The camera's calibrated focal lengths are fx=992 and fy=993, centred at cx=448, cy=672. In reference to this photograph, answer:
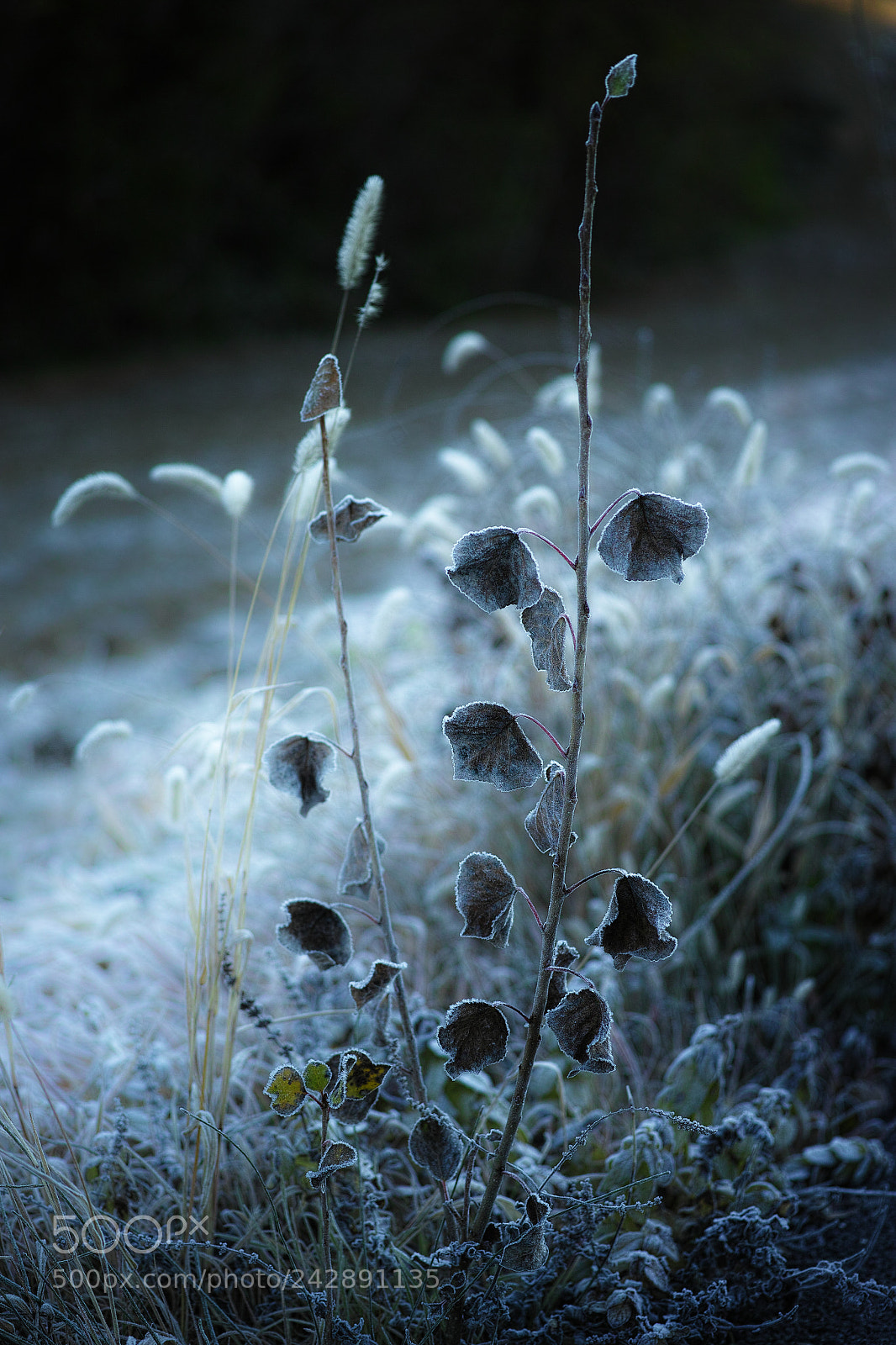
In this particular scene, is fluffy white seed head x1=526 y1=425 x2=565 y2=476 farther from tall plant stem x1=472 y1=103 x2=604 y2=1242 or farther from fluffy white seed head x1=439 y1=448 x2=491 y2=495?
tall plant stem x1=472 y1=103 x2=604 y2=1242

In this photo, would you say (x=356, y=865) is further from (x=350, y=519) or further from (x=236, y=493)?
(x=236, y=493)

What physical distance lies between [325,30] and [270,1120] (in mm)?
6169

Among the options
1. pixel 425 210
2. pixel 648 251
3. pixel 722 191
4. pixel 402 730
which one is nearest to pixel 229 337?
pixel 425 210

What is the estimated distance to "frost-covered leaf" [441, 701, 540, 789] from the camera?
648 mm

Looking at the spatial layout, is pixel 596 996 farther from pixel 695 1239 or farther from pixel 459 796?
pixel 459 796

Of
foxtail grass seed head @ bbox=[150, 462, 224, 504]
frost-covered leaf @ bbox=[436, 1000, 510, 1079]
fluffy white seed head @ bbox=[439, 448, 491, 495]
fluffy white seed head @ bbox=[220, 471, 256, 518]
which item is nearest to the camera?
frost-covered leaf @ bbox=[436, 1000, 510, 1079]

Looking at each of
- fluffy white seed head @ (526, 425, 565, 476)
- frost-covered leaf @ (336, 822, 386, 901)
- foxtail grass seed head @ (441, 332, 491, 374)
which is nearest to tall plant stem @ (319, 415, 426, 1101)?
frost-covered leaf @ (336, 822, 386, 901)

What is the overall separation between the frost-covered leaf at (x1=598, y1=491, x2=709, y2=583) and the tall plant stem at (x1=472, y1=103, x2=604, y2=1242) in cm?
2

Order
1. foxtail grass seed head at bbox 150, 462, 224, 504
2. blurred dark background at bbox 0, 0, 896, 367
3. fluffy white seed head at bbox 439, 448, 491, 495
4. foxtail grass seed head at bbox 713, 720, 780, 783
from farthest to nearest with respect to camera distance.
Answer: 1. blurred dark background at bbox 0, 0, 896, 367
2. fluffy white seed head at bbox 439, 448, 491, 495
3. foxtail grass seed head at bbox 150, 462, 224, 504
4. foxtail grass seed head at bbox 713, 720, 780, 783

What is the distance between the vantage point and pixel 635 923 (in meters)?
0.65

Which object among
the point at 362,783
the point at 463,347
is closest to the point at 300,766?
the point at 362,783

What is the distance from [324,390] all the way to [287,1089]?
1.58ft

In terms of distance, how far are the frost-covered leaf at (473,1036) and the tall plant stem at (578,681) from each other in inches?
0.9

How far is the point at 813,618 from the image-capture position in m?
1.71
